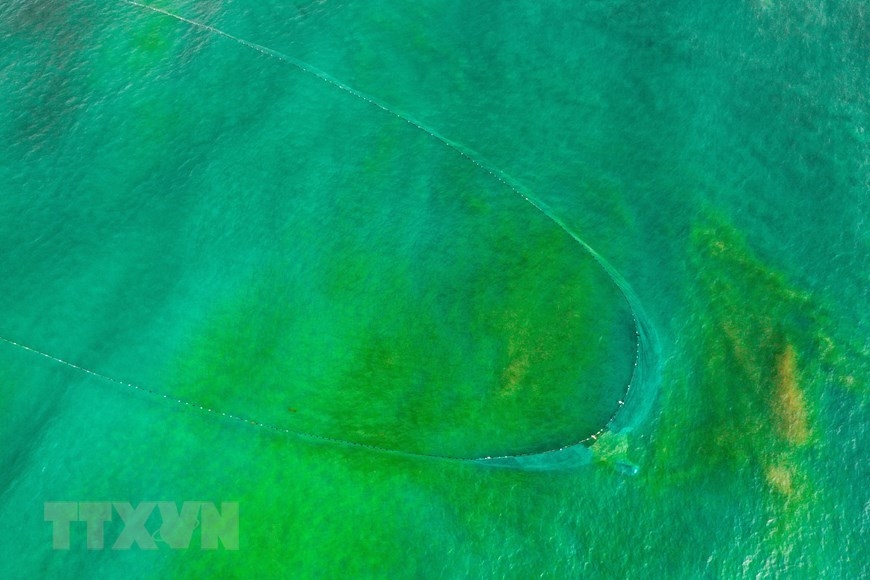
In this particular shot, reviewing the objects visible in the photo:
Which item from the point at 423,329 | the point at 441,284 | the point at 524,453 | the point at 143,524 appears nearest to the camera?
the point at 143,524

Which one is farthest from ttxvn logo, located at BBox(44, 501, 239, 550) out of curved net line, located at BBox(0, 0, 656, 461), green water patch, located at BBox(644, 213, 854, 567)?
green water patch, located at BBox(644, 213, 854, 567)

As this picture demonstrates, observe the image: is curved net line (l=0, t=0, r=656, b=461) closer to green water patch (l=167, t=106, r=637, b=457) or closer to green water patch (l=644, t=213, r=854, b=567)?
green water patch (l=167, t=106, r=637, b=457)

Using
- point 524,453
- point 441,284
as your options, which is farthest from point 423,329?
point 524,453

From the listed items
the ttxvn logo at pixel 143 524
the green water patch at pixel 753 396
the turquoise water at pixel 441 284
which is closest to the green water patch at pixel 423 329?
the turquoise water at pixel 441 284

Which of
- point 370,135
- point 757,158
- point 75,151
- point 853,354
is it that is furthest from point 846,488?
point 75,151

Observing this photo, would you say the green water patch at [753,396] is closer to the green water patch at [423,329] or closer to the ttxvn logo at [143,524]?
the green water patch at [423,329]

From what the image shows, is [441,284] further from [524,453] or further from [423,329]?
[524,453]
